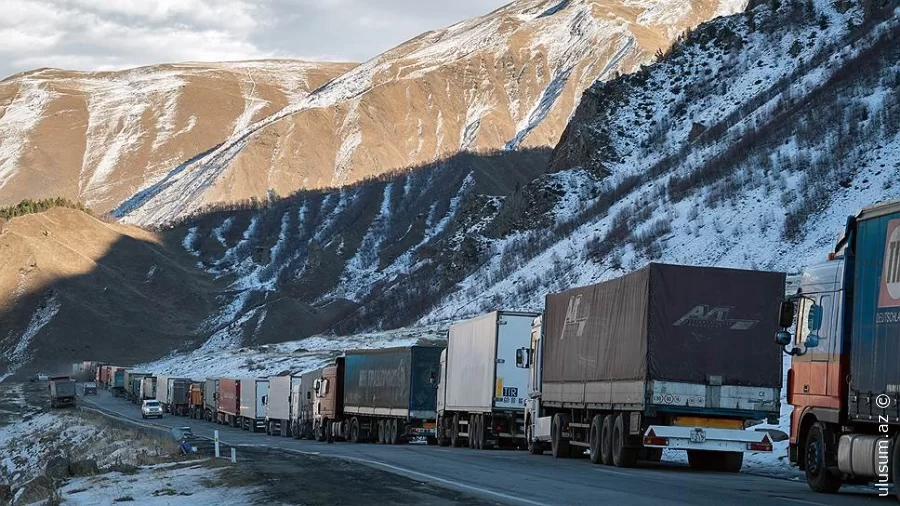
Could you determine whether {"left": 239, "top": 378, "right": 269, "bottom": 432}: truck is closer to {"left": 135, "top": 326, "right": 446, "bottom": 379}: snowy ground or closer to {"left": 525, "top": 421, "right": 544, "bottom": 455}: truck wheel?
{"left": 135, "top": 326, "right": 446, "bottom": 379}: snowy ground

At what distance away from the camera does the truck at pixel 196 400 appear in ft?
316

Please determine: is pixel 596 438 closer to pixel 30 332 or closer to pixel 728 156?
pixel 728 156

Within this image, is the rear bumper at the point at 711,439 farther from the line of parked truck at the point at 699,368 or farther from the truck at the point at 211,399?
the truck at the point at 211,399

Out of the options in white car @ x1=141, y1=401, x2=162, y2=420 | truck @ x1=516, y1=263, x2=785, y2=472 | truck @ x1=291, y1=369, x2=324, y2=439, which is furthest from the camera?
white car @ x1=141, y1=401, x2=162, y2=420

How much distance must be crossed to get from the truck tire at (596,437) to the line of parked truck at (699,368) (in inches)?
1.9

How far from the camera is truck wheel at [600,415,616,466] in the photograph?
29.0 metres

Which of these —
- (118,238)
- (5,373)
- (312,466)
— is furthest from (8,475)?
(118,238)

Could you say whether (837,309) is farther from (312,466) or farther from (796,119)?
(796,119)

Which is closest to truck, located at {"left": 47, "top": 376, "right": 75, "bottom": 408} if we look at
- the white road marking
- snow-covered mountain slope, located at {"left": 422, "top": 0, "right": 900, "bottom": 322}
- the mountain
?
snow-covered mountain slope, located at {"left": 422, "top": 0, "right": 900, "bottom": 322}

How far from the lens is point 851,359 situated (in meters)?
20.2

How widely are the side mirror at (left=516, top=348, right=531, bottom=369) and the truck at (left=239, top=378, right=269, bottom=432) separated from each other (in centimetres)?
3615

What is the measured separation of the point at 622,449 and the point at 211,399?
6600cm

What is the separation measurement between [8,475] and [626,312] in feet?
113

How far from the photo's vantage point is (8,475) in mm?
54875
